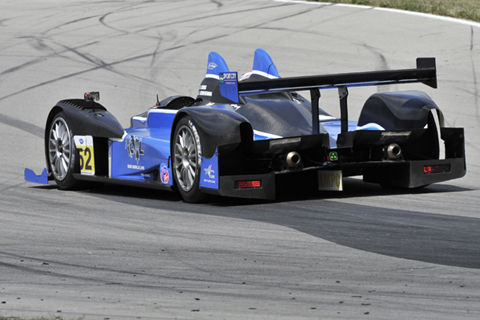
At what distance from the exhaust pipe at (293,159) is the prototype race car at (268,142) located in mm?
11

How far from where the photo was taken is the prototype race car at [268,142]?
844cm

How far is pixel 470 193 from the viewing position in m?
9.45

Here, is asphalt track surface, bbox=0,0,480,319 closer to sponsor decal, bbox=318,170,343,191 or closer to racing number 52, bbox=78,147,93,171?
sponsor decal, bbox=318,170,343,191

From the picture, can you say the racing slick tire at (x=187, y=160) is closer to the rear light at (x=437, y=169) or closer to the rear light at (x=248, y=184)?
the rear light at (x=248, y=184)

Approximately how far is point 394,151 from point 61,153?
14.8 feet

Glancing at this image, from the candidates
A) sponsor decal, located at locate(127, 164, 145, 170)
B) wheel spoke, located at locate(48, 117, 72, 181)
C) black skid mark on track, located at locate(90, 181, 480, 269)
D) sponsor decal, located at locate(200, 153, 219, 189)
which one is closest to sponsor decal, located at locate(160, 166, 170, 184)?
black skid mark on track, located at locate(90, 181, 480, 269)

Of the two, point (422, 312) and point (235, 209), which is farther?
point (235, 209)

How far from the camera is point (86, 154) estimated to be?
33.9 ft

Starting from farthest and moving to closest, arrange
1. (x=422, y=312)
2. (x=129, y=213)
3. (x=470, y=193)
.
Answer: (x=470, y=193) → (x=129, y=213) → (x=422, y=312)

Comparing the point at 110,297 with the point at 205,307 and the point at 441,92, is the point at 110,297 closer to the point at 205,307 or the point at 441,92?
the point at 205,307

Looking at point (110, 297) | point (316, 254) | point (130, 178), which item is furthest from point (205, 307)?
point (130, 178)

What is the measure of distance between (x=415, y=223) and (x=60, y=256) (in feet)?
10.5

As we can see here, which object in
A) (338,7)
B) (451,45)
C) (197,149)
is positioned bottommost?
(197,149)

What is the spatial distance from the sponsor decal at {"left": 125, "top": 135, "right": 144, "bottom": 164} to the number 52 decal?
66 cm
